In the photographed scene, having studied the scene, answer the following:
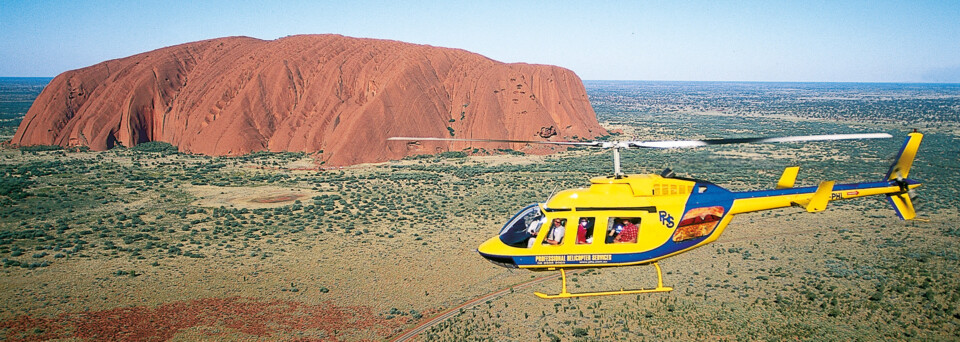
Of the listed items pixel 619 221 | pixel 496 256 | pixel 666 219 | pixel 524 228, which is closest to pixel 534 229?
pixel 524 228

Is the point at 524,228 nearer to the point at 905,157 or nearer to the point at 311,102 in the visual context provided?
the point at 905,157

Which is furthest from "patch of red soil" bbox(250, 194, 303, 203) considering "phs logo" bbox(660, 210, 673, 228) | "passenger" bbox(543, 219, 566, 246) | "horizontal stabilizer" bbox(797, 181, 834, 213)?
"horizontal stabilizer" bbox(797, 181, 834, 213)

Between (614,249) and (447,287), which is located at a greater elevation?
(614,249)

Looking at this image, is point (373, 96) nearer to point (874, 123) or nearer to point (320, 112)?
point (320, 112)

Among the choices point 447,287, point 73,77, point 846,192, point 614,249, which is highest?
point 73,77

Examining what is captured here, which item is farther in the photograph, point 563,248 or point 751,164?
point 751,164

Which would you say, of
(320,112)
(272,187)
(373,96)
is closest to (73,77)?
(320,112)
